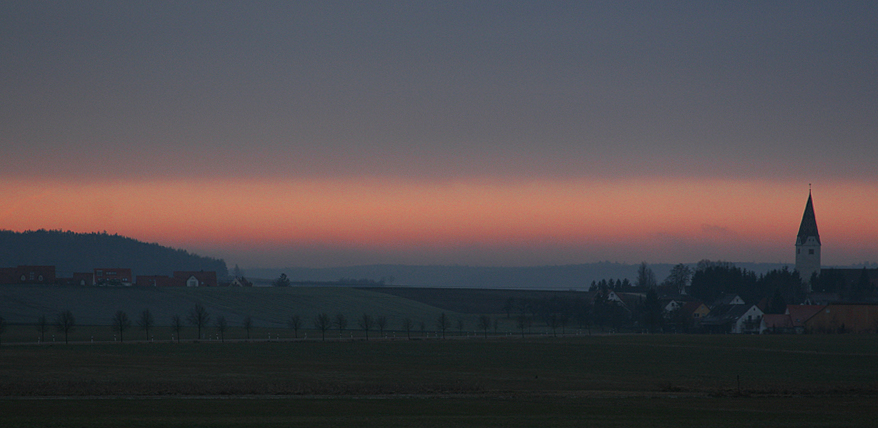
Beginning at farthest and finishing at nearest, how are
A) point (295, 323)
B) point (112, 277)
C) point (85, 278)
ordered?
point (112, 277) < point (85, 278) < point (295, 323)

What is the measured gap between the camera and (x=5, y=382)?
45.9 metres

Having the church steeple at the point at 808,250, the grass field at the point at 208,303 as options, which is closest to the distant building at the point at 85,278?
the grass field at the point at 208,303

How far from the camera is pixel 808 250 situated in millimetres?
193625

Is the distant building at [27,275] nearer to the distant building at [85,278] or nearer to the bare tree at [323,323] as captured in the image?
the distant building at [85,278]

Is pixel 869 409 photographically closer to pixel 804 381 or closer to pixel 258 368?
pixel 804 381

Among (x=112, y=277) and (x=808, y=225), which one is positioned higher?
(x=808, y=225)

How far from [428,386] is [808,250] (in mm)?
171414

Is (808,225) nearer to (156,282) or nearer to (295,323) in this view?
(295,323)

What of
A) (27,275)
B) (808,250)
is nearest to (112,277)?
(27,275)

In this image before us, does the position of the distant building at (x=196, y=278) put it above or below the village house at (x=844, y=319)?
above

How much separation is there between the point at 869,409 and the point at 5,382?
144 ft

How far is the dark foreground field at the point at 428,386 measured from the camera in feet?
106

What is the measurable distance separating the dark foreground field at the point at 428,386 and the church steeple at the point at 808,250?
118 meters

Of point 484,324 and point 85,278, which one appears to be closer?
point 484,324
